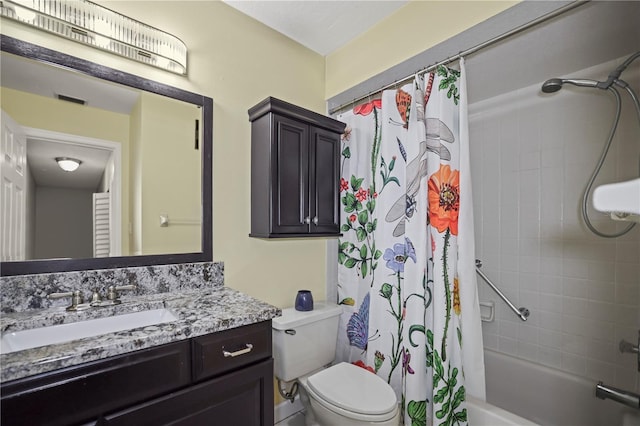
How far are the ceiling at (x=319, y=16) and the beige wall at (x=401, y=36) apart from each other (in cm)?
6

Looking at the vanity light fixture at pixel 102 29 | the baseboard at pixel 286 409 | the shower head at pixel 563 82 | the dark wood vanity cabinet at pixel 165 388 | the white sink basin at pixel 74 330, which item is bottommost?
the baseboard at pixel 286 409

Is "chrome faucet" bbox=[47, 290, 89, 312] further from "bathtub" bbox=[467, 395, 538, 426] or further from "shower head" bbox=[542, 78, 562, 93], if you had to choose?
"shower head" bbox=[542, 78, 562, 93]

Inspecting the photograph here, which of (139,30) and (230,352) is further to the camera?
(139,30)

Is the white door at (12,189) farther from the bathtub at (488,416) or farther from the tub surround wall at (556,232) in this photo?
the tub surround wall at (556,232)

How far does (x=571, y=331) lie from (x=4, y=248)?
291 cm

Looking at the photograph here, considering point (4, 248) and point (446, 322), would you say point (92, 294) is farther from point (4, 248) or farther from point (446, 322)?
point (446, 322)

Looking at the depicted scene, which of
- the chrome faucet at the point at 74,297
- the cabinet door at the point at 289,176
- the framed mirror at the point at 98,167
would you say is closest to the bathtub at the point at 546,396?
the cabinet door at the point at 289,176

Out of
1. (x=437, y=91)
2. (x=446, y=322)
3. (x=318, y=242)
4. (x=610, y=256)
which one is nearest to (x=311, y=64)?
(x=437, y=91)

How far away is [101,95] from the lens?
4.33 feet

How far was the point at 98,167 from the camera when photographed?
1320 mm

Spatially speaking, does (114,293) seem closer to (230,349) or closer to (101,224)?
(101,224)

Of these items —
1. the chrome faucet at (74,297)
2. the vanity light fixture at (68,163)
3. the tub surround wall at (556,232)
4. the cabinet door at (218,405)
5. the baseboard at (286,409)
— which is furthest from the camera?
the baseboard at (286,409)

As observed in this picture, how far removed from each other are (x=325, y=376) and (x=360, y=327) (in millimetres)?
432

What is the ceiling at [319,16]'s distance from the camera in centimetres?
167
